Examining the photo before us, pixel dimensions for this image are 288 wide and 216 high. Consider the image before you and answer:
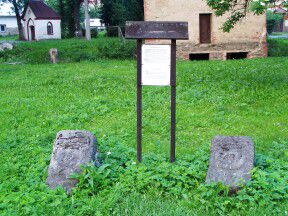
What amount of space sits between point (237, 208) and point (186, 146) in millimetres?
2300

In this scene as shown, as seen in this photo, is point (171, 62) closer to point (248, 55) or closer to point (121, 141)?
point (121, 141)

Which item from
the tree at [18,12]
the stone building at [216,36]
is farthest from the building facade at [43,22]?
the stone building at [216,36]

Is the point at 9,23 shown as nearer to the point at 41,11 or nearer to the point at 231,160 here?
the point at 41,11

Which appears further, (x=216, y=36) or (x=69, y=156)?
(x=216, y=36)

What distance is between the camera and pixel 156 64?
5633 millimetres

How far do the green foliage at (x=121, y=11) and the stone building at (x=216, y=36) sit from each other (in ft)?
54.1

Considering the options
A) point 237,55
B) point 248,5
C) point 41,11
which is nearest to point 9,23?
point 41,11

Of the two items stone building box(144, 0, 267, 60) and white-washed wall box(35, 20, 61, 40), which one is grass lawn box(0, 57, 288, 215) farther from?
white-washed wall box(35, 20, 61, 40)

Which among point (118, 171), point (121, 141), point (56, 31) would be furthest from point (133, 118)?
point (56, 31)

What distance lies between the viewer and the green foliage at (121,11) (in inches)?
1449

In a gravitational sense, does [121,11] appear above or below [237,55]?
above

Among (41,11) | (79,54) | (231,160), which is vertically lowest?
(231,160)

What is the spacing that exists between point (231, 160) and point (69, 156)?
2.08 m

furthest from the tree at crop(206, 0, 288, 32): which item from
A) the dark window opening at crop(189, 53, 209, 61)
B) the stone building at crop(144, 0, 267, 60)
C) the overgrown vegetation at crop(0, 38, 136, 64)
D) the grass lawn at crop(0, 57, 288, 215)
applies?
the overgrown vegetation at crop(0, 38, 136, 64)
